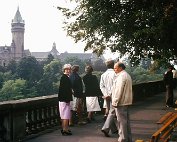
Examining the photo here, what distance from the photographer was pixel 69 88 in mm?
9078

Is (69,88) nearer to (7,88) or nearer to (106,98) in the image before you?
(106,98)

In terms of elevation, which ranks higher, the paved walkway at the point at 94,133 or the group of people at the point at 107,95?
the group of people at the point at 107,95

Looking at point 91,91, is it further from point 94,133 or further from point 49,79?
point 49,79

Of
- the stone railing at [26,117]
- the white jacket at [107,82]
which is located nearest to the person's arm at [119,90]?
the white jacket at [107,82]

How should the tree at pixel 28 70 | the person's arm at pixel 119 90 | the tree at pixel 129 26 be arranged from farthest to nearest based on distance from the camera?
the tree at pixel 28 70 → the tree at pixel 129 26 → the person's arm at pixel 119 90

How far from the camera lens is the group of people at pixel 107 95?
7.27m

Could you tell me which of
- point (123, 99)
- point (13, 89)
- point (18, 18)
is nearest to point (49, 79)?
point (13, 89)

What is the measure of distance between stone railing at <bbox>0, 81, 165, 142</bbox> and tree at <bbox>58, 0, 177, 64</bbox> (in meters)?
8.46

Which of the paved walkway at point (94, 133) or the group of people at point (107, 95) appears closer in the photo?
the group of people at point (107, 95)

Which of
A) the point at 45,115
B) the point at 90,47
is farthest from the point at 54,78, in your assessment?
the point at 45,115

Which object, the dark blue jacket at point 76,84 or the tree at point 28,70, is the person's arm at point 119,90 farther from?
the tree at point 28,70

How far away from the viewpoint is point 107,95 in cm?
981

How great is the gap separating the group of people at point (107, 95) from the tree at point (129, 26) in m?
7.25

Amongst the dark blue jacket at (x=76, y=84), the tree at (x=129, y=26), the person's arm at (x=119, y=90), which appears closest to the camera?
the person's arm at (x=119, y=90)
